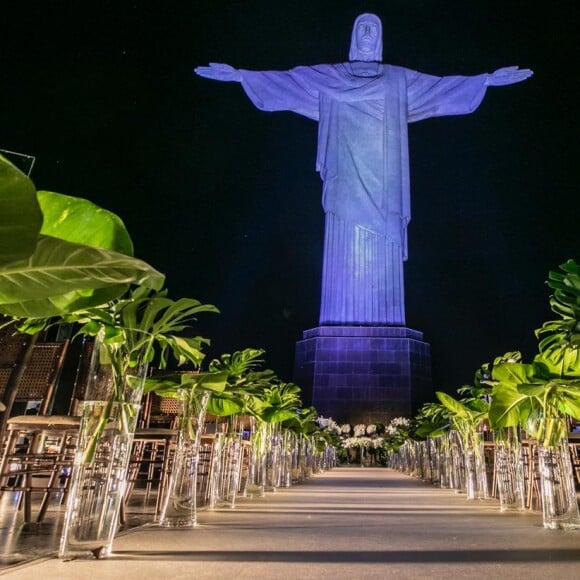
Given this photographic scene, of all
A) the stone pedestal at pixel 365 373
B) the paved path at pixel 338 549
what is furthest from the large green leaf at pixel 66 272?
the stone pedestal at pixel 365 373

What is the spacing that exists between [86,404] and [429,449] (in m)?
2.94

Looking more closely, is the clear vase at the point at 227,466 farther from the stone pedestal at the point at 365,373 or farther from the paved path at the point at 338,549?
the stone pedestal at the point at 365,373

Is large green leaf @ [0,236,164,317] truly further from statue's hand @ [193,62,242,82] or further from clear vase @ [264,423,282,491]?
statue's hand @ [193,62,242,82]

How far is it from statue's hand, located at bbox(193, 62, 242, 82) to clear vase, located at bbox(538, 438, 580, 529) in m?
9.74

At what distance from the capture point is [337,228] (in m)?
9.70

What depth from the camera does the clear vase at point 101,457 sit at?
0.86m

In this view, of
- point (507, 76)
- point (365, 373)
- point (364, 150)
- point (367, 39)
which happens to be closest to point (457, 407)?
point (365, 373)

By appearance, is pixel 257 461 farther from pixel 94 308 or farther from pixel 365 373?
pixel 365 373

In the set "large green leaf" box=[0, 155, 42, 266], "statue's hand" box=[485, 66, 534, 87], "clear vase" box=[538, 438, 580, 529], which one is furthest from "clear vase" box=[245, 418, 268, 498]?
"statue's hand" box=[485, 66, 534, 87]

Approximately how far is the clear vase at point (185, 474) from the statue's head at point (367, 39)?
11.4 m

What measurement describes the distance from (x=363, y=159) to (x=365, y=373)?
4422 mm

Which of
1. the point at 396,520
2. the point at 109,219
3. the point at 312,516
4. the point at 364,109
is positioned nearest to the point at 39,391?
the point at 312,516

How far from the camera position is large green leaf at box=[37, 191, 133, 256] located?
47 centimetres

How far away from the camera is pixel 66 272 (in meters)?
0.41
